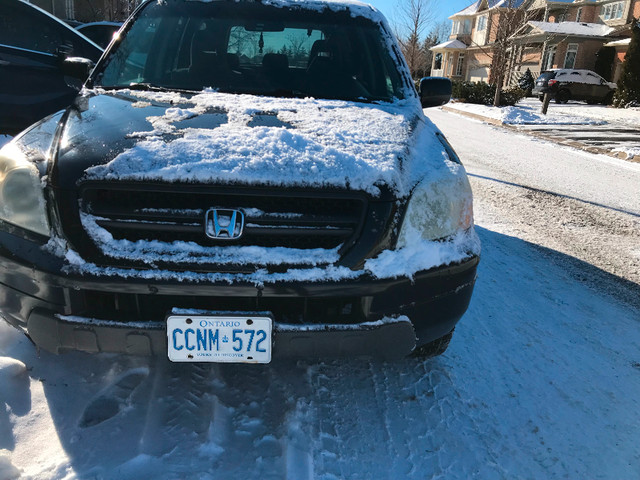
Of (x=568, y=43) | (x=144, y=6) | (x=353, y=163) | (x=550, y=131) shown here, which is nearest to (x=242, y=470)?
(x=353, y=163)

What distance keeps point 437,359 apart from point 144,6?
296cm

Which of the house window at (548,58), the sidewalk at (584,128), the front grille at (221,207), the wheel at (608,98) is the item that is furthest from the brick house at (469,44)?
the front grille at (221,207)

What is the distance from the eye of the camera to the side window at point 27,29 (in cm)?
538

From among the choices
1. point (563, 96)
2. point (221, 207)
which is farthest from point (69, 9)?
point (221, 207)

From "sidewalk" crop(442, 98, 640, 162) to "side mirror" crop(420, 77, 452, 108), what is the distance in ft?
25.1

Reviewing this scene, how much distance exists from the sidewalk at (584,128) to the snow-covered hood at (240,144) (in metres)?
8.91

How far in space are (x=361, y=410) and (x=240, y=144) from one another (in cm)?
126

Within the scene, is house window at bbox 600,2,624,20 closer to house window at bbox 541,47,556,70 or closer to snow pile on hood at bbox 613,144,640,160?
house window at bbox 541,47,556,70

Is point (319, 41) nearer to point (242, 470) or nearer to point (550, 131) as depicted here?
point (242, 470)

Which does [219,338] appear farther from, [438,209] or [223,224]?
[438,209]

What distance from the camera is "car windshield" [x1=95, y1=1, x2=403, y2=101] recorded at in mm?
3006

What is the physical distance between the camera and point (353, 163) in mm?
1992

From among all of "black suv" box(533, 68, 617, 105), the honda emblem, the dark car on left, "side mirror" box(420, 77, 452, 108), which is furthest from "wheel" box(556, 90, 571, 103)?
the honda emblem

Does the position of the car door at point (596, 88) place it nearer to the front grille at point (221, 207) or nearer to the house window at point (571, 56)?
the house window at point (571, 56)
